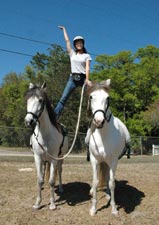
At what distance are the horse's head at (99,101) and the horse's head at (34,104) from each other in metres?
0.99

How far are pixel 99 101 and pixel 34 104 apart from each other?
1.30 m

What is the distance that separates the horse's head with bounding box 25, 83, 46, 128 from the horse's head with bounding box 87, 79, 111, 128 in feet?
3.24

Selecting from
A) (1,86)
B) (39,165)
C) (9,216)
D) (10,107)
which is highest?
(1,86)

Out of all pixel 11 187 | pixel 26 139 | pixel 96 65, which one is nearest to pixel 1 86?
pixel 96 65

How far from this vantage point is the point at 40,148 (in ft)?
22.6

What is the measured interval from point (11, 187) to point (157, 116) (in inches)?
1142

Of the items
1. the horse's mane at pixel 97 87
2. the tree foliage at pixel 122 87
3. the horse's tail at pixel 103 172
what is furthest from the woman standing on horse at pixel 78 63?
the tree foliage at pixel 122 87

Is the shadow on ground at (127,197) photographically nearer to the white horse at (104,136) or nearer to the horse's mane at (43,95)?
the white horse at (104,136)

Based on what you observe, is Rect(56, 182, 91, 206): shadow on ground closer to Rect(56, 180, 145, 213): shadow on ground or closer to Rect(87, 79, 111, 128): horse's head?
Rect(56, 180, 145, 213): shadow on ground

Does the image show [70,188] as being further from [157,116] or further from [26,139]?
[157,116]

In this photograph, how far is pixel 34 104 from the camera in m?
6.39

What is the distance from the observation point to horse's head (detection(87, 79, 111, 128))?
5.72 metres

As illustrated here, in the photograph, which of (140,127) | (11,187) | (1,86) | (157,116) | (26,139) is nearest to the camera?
(11,187)

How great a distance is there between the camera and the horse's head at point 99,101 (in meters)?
5.72
